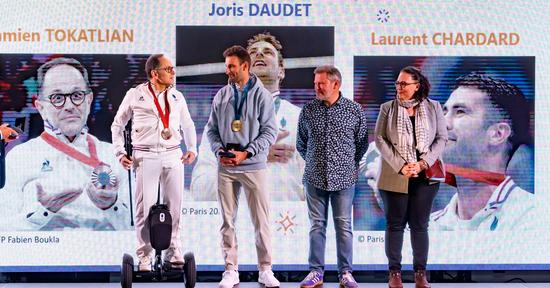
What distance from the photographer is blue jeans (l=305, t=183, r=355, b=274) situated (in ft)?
22.3

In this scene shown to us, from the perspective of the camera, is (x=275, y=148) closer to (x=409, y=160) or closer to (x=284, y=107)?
(x=284, y=107)

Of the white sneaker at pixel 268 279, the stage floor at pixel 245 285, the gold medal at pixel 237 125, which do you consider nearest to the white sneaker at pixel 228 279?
the white sneaker at pixel 268 279

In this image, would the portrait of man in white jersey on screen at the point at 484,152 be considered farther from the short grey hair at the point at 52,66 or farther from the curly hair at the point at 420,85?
the short grey hair at the point at 52,66

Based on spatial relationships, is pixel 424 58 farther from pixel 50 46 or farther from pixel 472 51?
pixel 50 46

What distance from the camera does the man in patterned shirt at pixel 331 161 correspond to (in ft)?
22.1

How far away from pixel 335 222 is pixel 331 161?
0.46 metres

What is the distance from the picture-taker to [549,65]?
754 cm

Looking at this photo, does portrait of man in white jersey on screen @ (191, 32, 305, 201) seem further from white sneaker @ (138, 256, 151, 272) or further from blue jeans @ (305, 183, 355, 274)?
white sneaker @ (138, 256, 151, 272)

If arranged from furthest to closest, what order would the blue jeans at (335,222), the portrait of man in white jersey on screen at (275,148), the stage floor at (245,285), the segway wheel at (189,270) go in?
the portrait of man in white jersey on screen at (275,148) < the stage floor at (245,285) < the blue jeans at (335,222) < the segway wheel at (189,270)

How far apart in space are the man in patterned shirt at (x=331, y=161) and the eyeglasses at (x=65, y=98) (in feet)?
5.80

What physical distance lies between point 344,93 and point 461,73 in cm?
94

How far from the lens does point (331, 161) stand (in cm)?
671

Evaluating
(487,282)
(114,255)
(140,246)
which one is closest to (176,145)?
(140,246)

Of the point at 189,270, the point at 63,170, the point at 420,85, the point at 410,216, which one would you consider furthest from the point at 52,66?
the point at 410,216
